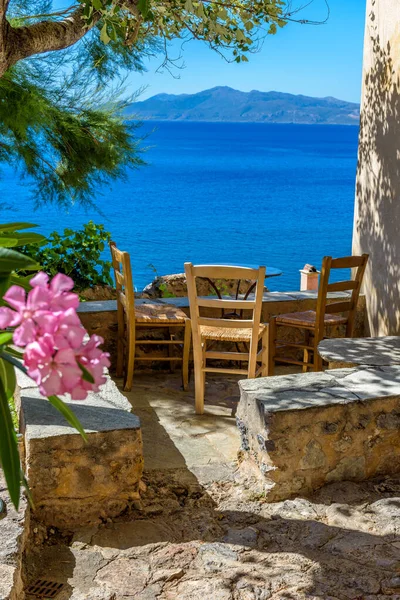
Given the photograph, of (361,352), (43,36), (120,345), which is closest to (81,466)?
(361,352)

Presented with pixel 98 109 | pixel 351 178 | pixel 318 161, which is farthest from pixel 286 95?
pixel 98 109

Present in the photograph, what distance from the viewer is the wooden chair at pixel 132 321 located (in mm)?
4727

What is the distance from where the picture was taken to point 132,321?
4.75 meters

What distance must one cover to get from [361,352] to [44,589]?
2.22m

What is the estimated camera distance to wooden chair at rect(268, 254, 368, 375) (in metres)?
4.81

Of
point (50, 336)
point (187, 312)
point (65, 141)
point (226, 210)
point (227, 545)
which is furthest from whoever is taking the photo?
point (226, 210)

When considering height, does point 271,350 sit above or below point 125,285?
below

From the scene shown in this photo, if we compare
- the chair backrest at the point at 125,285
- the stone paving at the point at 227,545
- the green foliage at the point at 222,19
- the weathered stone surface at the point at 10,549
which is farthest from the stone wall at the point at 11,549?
the green foliage at the point at 222,19

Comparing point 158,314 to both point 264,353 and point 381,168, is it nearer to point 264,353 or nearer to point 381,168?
point 264,353

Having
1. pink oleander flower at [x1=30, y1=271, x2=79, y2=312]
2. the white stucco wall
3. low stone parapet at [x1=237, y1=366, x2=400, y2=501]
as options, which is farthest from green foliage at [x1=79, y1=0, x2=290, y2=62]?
pink oleander flower at [x1=30, y1=271, x2=79, y2=312]

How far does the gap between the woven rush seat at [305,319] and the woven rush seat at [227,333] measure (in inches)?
18.8

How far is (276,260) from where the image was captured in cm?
2950

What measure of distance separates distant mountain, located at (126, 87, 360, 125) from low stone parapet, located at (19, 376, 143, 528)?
109m

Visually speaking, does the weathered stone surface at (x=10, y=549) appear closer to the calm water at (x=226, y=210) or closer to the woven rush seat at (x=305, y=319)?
the woven rush seat at (x=305, y=319)
